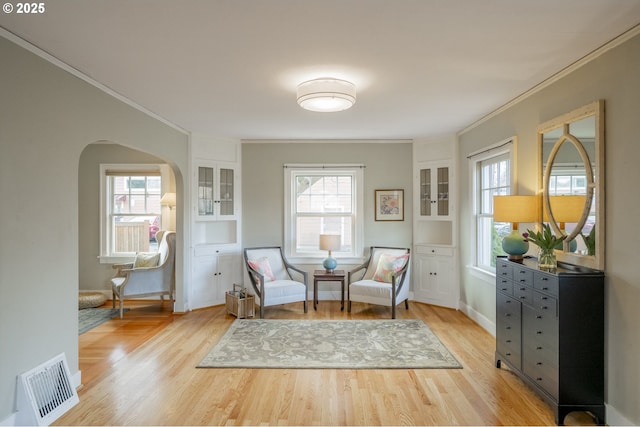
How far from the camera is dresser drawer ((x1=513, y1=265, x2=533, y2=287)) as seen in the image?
9.40ft

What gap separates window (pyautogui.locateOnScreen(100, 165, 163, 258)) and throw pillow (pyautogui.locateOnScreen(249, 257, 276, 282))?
1877mm

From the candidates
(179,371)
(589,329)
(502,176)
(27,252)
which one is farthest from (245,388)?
(502,176)

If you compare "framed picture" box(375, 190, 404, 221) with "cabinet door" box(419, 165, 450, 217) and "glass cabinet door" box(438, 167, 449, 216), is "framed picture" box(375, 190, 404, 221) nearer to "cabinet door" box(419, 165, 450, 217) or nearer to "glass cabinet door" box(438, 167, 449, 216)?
"cabinet door" box(419, 165, 450, 217)

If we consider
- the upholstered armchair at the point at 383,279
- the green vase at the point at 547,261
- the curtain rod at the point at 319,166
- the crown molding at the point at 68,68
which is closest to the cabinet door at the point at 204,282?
the curtain rod at the point at 319,166

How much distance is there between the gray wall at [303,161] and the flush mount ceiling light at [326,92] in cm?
265

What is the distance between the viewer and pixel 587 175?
2744 millimetres

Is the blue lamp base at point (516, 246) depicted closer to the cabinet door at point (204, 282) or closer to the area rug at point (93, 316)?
the cabinet door at point (204, 282)

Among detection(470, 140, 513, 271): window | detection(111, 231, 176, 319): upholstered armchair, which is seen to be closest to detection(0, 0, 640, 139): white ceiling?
detection(470, 140, 513, 271): window

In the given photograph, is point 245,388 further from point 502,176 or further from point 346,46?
point 502,176

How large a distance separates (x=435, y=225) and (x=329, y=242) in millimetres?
1713

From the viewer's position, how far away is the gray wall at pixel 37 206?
237 centimetres

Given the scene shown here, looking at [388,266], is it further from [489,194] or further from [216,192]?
[216,192]

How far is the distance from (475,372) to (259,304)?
9.21 feet

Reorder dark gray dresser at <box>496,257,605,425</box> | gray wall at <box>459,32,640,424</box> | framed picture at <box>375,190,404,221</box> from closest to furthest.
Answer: gray wall at <box>459,32,640,424</box> < dark gray dresser at <box>496,257,605,425</box> < framed picture at <box>375,190,404,221</box>
